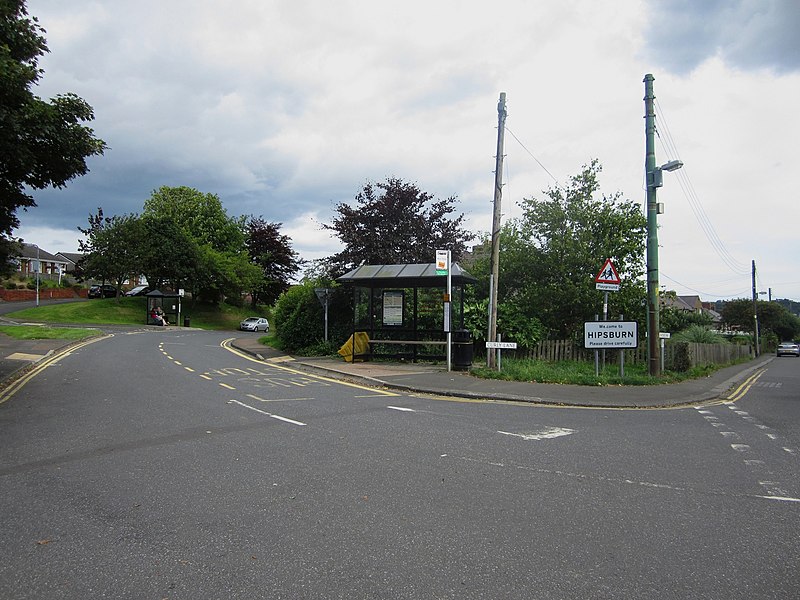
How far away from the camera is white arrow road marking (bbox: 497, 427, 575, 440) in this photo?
712cm

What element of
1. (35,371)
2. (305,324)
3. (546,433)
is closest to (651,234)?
(546,433)

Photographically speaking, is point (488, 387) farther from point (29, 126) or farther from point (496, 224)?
point (29, 126)

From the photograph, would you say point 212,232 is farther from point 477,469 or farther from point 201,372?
point 477,469

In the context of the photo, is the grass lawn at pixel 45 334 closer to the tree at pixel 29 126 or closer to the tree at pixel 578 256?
the tree at pixel 29 126

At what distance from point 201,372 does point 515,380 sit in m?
8.28

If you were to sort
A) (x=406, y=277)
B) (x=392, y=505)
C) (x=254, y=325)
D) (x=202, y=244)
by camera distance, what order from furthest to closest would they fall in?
(x=202, y=244) → (x=254, y=325) → (x=406, y=277) → (x=392, y=505)

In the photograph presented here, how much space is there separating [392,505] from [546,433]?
141 inches

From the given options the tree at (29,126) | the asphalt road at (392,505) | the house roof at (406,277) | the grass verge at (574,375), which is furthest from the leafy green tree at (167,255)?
the asphalt road at (392,505)

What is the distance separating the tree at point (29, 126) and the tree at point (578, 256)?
556 inches

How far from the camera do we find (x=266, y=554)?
3562 millimetres

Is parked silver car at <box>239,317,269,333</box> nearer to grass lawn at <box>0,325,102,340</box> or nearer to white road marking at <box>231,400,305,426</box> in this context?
grass lawn at <box>0,325,102,340</box>

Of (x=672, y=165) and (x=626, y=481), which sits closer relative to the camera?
(x=626, y=481)

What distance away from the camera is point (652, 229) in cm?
1402

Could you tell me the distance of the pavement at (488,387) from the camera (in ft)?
34.9
